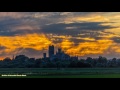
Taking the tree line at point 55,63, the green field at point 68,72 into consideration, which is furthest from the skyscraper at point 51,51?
the green field at point 68,72

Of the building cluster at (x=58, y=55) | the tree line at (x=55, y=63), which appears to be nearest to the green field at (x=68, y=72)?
the tree line at (x=55, y=63)

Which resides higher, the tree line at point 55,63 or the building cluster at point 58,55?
the building cluster at point 58,55

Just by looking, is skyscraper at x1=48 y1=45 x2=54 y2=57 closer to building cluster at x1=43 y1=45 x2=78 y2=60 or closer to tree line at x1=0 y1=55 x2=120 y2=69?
building cluster at x1=43 y1=45 x2=78 y2=60

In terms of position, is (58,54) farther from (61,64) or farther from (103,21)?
(103,21)

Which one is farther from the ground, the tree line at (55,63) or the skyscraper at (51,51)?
the skyscraper at (51,51)

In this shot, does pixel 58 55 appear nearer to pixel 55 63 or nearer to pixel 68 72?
pixel 55 63

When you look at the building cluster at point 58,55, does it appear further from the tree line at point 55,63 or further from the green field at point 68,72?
the green field at point 68,72

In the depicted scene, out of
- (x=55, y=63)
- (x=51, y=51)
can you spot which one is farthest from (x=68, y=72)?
(x=51, y=51)

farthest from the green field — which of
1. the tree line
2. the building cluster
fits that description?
the building cluster

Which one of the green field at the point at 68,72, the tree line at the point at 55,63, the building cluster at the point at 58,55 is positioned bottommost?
the green field at the point at 68,72
